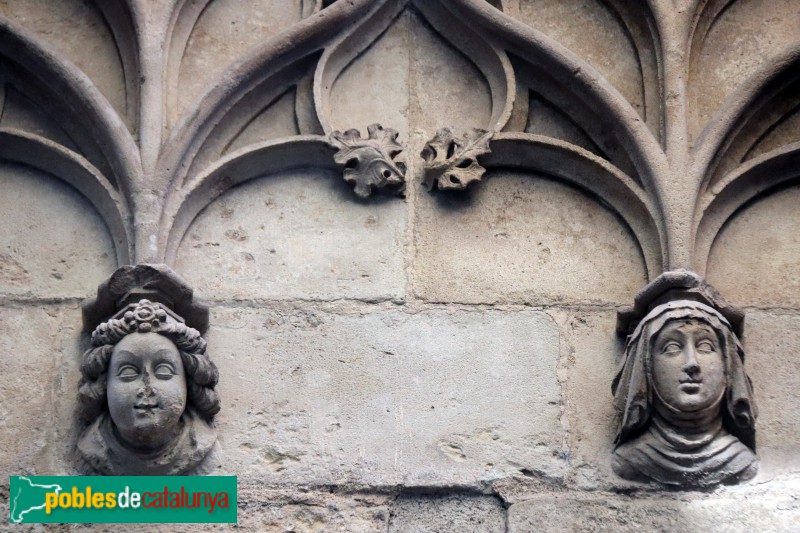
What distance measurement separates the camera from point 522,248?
622 centimetres

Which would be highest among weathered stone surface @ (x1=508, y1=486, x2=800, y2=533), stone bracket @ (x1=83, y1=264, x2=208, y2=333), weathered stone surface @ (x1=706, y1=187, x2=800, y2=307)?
weathered stone surface @ (x1=706, y1=187, x2=800, y2=307)

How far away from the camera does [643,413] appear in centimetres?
570

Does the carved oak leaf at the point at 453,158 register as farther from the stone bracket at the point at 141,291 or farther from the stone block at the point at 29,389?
the stone block at the point at 29,389

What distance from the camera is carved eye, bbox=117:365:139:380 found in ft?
18.4

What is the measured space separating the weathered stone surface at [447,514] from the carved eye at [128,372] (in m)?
0.96

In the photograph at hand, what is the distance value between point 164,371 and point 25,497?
2.04 ft

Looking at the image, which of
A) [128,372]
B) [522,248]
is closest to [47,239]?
[128,372]

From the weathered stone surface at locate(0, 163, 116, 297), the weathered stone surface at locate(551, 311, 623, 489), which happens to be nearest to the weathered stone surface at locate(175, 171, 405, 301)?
the weathered stone surface at locate(0, 163, 116, 297)

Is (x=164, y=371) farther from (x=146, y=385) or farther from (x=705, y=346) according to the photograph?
(x=705, y=346)

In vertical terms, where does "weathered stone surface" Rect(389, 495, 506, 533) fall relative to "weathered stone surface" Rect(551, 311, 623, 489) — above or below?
below

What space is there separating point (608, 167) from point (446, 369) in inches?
38.2

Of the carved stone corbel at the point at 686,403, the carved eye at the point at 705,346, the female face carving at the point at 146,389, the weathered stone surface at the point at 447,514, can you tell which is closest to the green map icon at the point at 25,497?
the female face carving at the point at 146,389

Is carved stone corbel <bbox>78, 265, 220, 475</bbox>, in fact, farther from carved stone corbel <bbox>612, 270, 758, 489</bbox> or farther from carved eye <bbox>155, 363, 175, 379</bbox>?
carved stone corbel <bbox>612, 270, 758, 489</bbox>

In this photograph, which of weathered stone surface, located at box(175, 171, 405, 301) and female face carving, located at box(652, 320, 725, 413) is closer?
female face carving, located at box(652, 320, 725, 413)
